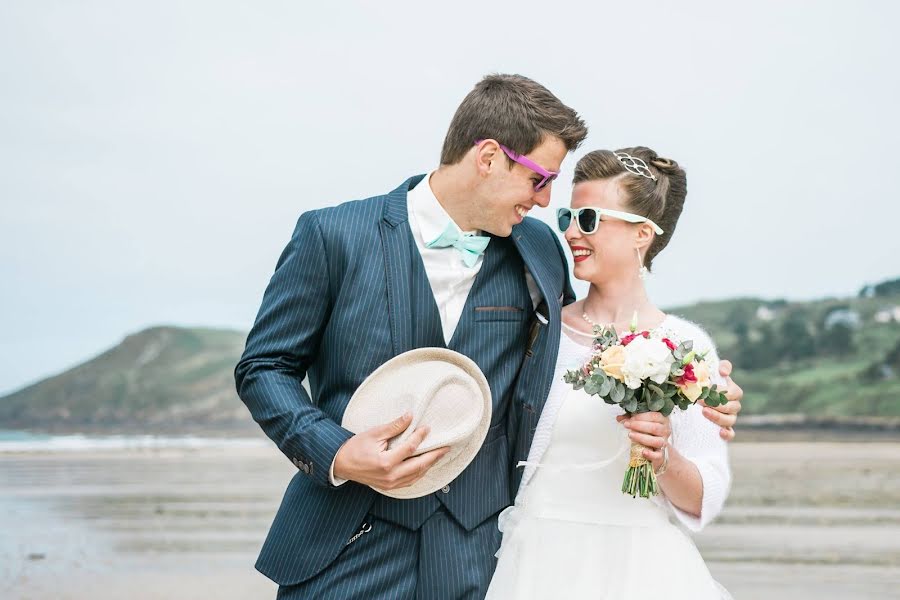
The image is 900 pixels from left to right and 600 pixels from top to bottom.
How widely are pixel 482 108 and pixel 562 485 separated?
123 cm

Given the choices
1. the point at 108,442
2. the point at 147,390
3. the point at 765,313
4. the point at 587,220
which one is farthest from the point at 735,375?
the point at 587,220

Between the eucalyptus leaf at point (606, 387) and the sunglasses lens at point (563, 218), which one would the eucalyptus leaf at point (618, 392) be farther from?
the sunglasses lens at point (563, 218)

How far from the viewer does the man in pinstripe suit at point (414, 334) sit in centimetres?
308

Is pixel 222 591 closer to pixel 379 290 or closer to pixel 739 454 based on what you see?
pixel 379 290

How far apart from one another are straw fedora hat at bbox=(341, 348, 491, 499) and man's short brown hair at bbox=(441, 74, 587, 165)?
756 millimetres

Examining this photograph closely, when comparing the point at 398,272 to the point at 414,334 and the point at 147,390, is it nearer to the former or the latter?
the point at 414,334

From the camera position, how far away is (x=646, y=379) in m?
2.91

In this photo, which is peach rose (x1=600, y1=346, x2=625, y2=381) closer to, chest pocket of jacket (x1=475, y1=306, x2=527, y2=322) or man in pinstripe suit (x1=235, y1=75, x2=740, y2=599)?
man in pinstripe suit (x1=235, y1=75, x2=740, y2=599)

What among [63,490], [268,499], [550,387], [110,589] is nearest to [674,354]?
[550,387]

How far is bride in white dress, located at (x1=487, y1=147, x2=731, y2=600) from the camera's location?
123 inches

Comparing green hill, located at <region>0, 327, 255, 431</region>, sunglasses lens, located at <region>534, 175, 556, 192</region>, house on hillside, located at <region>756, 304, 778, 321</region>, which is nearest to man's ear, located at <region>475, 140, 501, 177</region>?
sunglasses lens, located at <region>534, 175, 556, 192</region>

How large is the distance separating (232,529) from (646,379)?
9.59 metres

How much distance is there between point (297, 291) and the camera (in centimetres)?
310

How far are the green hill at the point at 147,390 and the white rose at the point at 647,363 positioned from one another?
81.0ft
